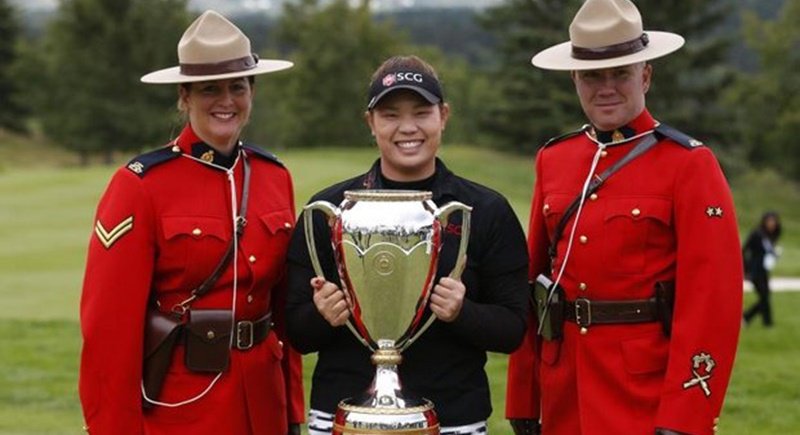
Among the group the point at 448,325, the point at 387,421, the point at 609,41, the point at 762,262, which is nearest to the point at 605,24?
the point at 609,41

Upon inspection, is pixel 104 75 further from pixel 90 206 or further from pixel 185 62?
pixel 185 62

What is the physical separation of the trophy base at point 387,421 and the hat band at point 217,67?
1231mm

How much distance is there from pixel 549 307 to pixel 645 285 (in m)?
Result: 0.34

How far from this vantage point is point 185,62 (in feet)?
14.9

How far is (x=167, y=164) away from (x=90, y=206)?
882 inches

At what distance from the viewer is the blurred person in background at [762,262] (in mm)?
16312

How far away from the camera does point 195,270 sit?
173 inches

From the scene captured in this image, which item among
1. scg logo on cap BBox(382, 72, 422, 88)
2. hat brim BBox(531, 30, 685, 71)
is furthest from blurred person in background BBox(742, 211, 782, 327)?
scg logo on cap BBox(382, 72, 422, 88)

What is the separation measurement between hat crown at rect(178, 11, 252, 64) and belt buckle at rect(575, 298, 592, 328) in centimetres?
136

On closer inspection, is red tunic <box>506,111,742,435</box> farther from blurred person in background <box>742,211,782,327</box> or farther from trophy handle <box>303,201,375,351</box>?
blurred person in background <box>742,211,782,327</box>

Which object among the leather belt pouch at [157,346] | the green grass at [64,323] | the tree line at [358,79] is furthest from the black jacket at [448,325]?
the tree line at [358,79]

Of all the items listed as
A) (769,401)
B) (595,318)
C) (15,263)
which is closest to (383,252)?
(595,318)

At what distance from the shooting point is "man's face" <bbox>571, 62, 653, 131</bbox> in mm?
4352

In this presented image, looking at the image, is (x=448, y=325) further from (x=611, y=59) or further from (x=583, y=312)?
(x=611, y=59)
